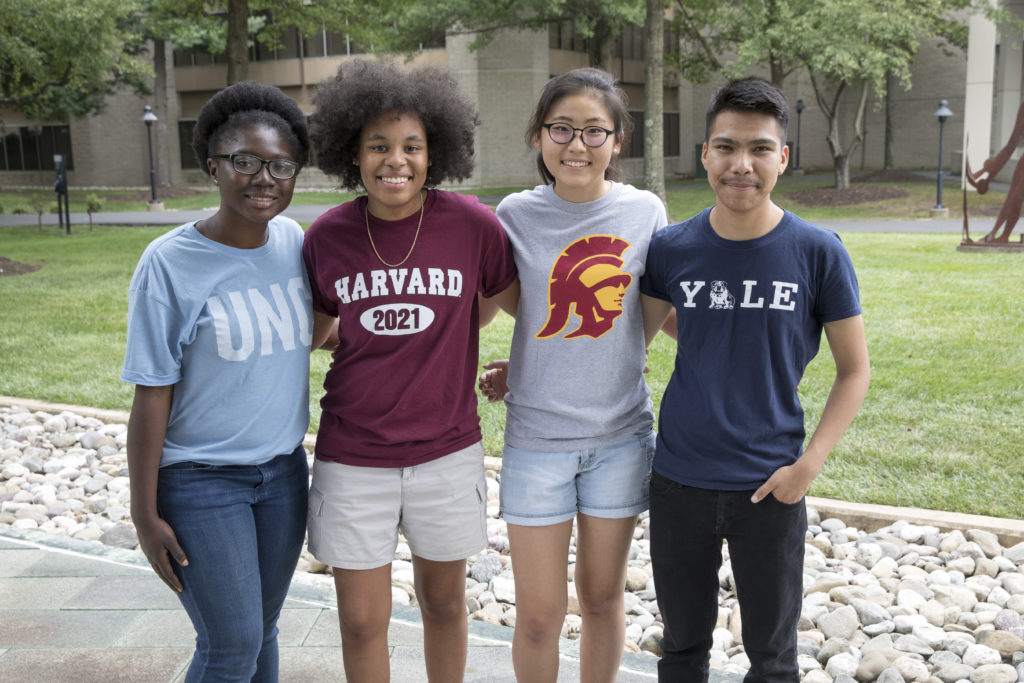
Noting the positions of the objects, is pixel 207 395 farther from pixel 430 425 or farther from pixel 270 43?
pixel 270 43

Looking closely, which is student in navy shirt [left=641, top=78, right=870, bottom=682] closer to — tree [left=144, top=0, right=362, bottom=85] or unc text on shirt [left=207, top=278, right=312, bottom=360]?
unc text on shirt [left=207, top=278, right=312, bottom=360]

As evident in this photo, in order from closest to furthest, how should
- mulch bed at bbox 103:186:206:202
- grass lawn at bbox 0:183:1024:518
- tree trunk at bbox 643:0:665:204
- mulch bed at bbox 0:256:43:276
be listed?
grass lawn at bbox 0:183:1024:518 → mulch bed at bbox 0:256:43:276 → tree trunk at bbox 643:0:665:204 → mulch bed at bbox 103:186:206:202

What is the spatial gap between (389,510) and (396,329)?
1.54 ft

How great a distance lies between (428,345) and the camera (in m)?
2.37

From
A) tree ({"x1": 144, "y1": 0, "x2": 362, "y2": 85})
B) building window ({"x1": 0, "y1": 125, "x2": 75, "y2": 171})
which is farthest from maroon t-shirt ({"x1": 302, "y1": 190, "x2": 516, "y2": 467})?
building window ({"x1": 0, "y1": 125, "x2": 75, "y2": 171})

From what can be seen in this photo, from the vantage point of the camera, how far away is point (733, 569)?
94.0 inches

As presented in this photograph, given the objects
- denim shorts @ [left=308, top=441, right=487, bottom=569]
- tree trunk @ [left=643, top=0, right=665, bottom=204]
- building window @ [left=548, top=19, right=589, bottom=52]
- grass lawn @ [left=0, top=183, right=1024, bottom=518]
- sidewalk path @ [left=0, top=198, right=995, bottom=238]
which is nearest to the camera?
denim shorts @ [left=308, top=441, right=487, bottom=569]

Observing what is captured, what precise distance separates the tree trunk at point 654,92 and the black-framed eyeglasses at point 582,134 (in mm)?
16901

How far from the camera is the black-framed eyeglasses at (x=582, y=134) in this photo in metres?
2.50

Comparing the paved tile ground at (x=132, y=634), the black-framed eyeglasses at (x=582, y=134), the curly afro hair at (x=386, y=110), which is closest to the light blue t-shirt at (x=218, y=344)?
the curly afro hair at (x=386, y=110)

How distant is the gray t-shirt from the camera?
250cm

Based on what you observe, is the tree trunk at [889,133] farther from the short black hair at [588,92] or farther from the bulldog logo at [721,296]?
the bulldog logo at [721,296]

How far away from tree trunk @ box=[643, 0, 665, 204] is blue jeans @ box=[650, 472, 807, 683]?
56.7 feet

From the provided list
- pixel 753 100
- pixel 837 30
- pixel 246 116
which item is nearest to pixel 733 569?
pixel 753 100
